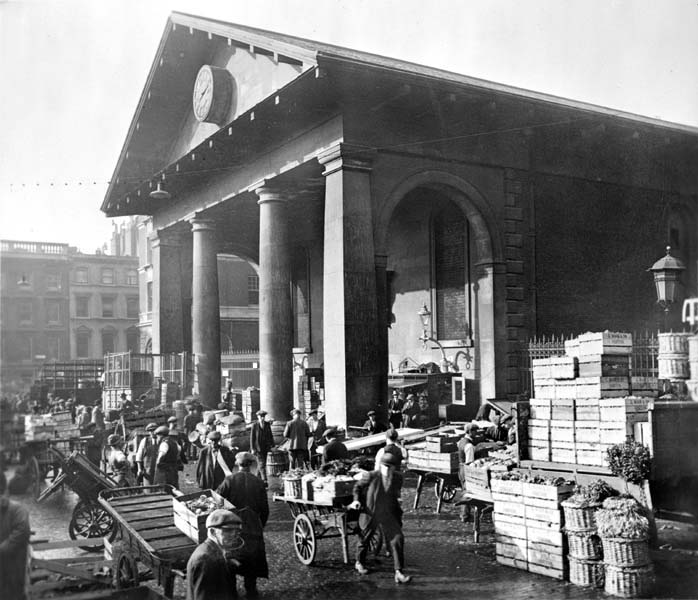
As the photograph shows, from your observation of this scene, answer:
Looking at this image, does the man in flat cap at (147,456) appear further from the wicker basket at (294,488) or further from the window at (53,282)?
the window at (53,282)

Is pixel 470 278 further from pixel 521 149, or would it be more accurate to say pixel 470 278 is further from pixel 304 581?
pixel 304 581

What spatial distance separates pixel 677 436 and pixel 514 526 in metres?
2.78

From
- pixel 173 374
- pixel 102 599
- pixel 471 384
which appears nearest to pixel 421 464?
pixel 102 599

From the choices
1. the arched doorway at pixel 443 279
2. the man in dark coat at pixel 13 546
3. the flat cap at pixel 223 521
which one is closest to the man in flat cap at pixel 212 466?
the flat cap at pixel 223 521

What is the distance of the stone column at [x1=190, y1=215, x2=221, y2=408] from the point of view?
26.4 meters

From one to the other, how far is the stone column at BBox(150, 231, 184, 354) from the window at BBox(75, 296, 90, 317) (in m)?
24.4

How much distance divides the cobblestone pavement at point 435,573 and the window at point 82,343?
142 ft

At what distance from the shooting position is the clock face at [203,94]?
22.5 metres

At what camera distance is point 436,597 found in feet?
26.2

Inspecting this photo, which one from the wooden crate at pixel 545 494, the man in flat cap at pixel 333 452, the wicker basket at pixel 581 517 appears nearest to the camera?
the wicker basket at pixel 581 517

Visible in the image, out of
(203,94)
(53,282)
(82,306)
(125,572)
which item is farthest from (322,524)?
(82,306)

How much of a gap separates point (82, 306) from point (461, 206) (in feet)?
130

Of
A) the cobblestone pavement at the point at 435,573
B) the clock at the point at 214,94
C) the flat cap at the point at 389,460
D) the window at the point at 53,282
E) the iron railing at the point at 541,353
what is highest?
the clock at the point at 214,94

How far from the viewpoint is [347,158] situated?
17484mm
